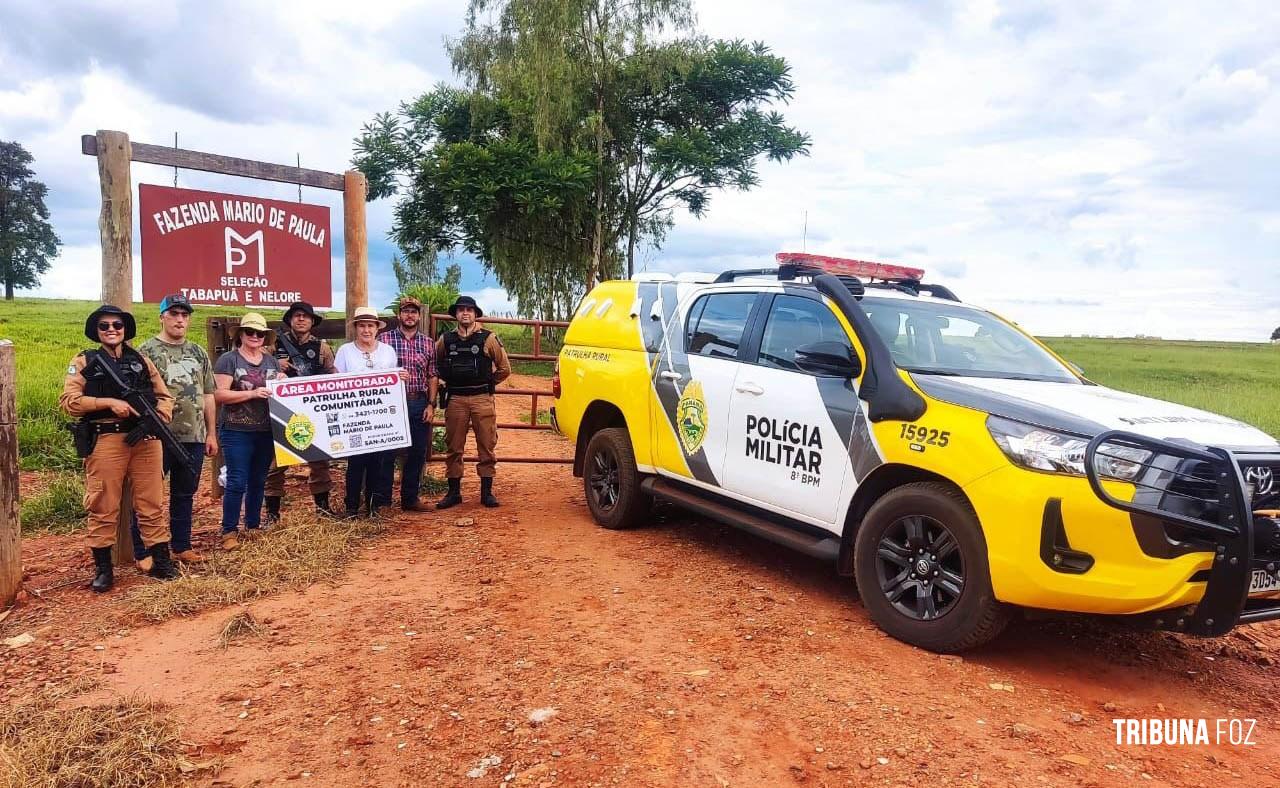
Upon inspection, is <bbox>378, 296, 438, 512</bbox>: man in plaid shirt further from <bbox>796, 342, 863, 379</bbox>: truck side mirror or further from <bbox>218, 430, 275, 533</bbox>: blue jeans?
<bbox>796, 342, 863, 379</bbox>: truck side mirror

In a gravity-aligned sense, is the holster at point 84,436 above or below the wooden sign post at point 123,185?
below

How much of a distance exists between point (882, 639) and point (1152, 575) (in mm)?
1286

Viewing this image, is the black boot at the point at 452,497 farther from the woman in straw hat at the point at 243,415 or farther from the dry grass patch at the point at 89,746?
the dry grass patch at the point at 89,746

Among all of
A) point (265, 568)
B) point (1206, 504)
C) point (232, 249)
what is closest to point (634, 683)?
point (1206, 504)

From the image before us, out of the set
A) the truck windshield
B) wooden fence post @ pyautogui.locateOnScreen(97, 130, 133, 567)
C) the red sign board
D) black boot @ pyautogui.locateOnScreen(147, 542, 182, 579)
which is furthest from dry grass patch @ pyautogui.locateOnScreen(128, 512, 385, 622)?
the truck windshield

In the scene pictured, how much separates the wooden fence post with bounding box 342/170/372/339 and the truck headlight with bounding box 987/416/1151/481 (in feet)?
18.6

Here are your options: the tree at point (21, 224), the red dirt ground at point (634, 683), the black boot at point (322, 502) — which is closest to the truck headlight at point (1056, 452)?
the red dirt ground at point (634, 683)

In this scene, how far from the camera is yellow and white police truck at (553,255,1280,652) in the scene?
3279 mm

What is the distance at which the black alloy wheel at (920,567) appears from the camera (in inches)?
150

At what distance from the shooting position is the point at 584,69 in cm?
2214

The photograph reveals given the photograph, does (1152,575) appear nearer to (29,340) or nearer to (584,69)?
(584,69)

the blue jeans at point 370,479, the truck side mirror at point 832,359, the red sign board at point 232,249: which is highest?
the red sign board at point 232,249

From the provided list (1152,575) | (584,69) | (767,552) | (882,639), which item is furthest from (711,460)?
(584,69)

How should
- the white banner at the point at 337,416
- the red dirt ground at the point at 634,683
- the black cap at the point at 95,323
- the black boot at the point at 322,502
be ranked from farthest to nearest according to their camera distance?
the black boot at the point at 322,502, the white banner at the point at 337,416, the black cap at the point at 95,323, the red dirt ground at the point at 634,683
